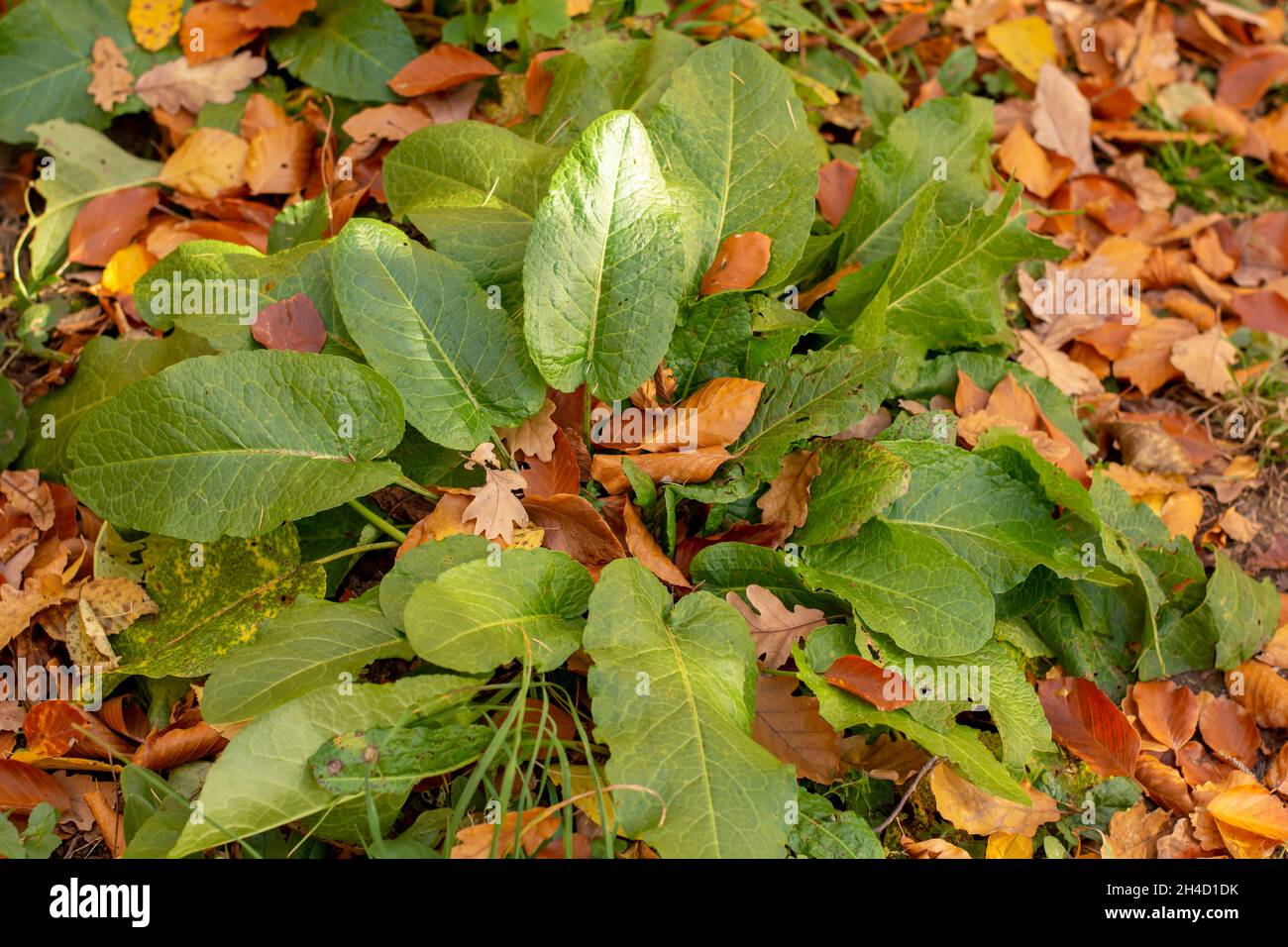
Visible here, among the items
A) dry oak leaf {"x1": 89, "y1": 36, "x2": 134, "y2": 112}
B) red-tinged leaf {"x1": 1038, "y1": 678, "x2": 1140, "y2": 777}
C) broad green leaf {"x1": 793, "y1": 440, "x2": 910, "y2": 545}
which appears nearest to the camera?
broad green leaf {"x1": 793, "y1": 440, "x2": 910, "y2": 545}

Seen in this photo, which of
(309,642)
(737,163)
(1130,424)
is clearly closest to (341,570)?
(309,642)

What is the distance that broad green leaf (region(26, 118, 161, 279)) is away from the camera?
2484 mm

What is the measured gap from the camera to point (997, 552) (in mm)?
1945

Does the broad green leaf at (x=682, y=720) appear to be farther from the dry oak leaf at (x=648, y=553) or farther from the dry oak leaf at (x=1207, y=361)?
the dry oak leaf at (x=1207, y=361)

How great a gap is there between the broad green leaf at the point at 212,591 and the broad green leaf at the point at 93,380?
0.38 metres

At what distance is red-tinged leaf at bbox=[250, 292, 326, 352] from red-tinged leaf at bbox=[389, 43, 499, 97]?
2.68ft

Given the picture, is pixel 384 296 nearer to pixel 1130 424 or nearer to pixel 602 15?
pixel 602 15

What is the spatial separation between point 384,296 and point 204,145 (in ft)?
3.46

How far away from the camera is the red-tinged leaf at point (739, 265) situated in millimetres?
2008

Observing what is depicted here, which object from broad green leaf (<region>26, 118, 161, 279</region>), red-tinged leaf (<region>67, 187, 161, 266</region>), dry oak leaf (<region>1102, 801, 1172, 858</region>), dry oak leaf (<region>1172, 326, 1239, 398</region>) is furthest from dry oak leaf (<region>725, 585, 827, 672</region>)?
broad green leaf (<region>26, 118, 161, 279</region>)

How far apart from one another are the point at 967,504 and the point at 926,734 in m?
0.50

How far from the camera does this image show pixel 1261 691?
210 centimetres

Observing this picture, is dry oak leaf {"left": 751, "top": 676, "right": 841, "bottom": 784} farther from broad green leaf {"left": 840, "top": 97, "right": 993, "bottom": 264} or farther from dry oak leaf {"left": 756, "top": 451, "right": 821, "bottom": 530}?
broad green leaf {"left": 840, "top": 97, "right": 993, "bottom": 264}

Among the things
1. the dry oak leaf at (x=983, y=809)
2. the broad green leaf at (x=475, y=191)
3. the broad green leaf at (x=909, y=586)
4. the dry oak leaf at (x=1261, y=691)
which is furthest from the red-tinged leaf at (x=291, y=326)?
the dry oak leaf at (x=1261, y=691)
